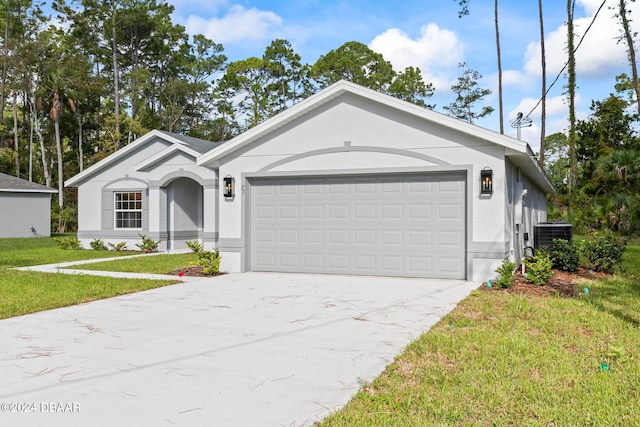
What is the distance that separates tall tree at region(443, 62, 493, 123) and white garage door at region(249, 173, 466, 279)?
34.0 metres

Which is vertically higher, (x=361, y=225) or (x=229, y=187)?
(x=229, y=187)

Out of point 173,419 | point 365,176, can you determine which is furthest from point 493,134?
point 173,419

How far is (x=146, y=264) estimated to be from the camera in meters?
13.9

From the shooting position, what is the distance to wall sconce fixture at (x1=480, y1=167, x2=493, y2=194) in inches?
388

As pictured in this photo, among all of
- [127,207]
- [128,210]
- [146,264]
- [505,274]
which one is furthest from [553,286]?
[127,207]

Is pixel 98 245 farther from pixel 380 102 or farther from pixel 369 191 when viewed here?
pixel 380 102

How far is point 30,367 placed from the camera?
15.5 feet

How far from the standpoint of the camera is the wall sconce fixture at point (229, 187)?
11859mm

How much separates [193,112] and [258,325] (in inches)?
1629

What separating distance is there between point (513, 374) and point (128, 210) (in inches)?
703

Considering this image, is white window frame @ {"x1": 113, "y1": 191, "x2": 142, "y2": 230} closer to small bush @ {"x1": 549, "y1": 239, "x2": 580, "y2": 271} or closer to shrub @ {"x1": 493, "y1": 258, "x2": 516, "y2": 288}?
shrub @ {"x1": 493, "y1": 258, "x2": 516, "y2": 288}

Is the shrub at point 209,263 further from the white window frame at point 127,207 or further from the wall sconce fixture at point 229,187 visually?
the white window frame at point 127,207

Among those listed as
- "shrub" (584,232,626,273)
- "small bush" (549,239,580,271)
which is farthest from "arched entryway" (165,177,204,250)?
"shrub" (584,232,626,273)

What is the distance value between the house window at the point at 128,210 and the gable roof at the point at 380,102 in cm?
850
